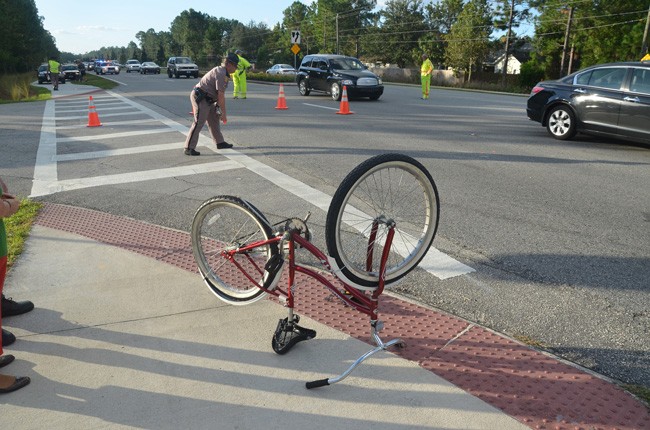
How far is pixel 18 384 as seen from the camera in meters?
3.03

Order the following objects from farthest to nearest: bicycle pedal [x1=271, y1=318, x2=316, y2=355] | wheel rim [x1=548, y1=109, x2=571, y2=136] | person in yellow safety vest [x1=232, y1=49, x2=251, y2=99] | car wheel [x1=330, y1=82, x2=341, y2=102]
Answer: person in yellow safety vest [x1=232, y1=49, x2=251, y2=99] → car wheel [x1=330, y1=82, x2=341, y2=102] → wheel rim [x1=548, y1=109, x2=571, y2=136] → bicycle pedal [x1=271, y1=318, x2=316, y2=355]

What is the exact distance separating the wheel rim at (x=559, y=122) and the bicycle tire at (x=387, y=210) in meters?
7.29

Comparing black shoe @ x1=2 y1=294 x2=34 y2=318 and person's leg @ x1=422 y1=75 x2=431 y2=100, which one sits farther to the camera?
person's leg @ x1=422 y1=75 x2=431 y2=100

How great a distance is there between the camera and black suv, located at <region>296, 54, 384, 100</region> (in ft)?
64.3

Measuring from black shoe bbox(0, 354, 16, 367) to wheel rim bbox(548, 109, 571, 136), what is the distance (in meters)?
10.6

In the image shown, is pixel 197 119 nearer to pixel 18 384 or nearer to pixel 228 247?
pixel 228 247

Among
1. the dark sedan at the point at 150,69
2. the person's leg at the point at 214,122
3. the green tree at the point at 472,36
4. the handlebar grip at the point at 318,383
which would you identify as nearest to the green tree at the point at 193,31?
the dark sedan at the point at 150,69

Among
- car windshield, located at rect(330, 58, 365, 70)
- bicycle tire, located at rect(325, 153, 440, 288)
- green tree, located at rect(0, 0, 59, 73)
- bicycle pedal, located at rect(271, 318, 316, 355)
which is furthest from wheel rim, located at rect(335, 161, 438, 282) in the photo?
green tree, located at rect(0, 0, 59, 73)

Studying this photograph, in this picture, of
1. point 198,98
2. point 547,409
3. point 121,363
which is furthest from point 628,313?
point 198,98

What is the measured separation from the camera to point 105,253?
4996mm

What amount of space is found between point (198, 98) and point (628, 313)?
7802 mm

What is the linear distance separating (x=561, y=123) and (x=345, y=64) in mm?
10982

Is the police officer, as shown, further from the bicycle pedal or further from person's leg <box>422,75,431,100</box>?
person's leg <box>422,75,431,100</box>

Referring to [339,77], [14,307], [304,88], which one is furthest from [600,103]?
[304,88]
